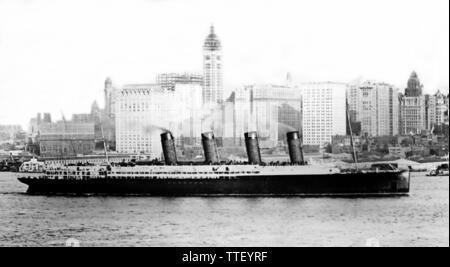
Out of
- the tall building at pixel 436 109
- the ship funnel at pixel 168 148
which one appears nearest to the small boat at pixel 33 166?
the ship funnel at pixel 168 148

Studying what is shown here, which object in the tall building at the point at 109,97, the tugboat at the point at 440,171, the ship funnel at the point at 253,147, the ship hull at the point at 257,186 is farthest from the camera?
the ship hull at the point at 257,186

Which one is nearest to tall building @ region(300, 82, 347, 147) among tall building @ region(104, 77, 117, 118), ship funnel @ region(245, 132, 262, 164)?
ship funnel @ region(245, 132, 262, 164)

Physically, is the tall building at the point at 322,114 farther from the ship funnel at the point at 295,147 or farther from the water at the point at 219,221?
the water at the point at 219,221

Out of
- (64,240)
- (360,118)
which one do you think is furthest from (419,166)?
(64,240)

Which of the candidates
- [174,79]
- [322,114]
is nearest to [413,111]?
[322,114]

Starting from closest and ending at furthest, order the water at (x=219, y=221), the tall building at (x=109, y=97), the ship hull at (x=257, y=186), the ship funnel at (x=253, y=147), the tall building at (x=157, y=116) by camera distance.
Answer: the water at (x=219, y=221)
the tall building at (x=109, y=97)
the tall building at (x=157, y=116)
the ship funnel at (x=253, y=147)
the ship hull at (x=257, y=186)

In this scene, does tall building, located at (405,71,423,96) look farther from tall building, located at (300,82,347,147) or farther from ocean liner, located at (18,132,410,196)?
ocean liner, located at (18,132,410,196)
